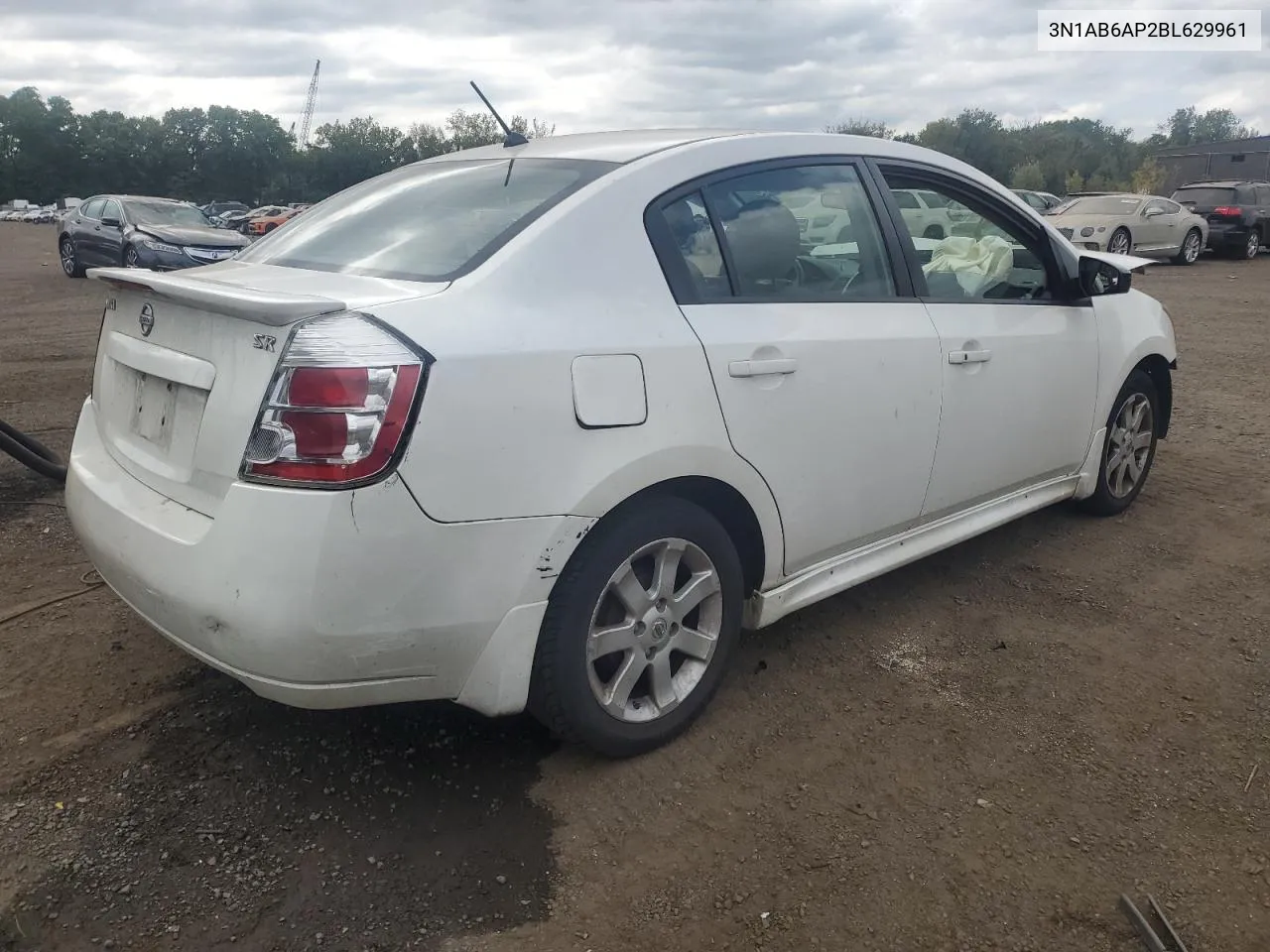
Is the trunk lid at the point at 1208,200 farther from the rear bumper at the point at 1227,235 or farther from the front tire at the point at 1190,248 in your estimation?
the front tire at the point at 1190,248

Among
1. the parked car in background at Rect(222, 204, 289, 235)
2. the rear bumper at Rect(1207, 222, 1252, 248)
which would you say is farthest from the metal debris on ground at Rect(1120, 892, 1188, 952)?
the parked car in background at Rect(222, 204, 289, 235)

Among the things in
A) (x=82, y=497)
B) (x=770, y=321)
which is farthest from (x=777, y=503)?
(x=82, y=497)

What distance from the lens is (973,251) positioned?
3764 millimetres

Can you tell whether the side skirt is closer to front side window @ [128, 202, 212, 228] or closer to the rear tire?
front side window @ [128, 202, 212, 228]

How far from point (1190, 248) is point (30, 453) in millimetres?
20454

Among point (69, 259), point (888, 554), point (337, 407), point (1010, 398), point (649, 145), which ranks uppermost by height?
point (649, 145)

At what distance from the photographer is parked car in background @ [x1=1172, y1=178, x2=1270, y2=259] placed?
785 inches

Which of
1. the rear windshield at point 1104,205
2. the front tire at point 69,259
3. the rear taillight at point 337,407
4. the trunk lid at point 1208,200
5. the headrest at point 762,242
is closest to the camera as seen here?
the rear taillight at point 337,407

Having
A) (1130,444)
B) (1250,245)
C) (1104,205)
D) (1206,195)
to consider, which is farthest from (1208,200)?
(1130,444)

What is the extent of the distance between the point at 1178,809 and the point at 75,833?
→ 2733 mm

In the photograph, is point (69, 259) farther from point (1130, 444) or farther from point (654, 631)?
point (654, 631)

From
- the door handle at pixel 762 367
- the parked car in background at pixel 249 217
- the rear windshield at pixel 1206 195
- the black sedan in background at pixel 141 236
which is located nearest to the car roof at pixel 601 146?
the door handle at pixel 762 367

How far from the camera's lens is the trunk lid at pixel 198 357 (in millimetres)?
2174

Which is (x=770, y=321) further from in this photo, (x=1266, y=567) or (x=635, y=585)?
(x=1266, y=567)
